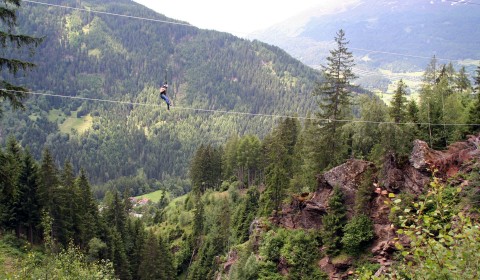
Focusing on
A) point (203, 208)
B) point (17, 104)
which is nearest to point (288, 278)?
point (17, 104)

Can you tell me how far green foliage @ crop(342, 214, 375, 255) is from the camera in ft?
96.5

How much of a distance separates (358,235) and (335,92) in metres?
15.1

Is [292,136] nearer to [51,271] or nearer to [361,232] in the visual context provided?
[361,232]

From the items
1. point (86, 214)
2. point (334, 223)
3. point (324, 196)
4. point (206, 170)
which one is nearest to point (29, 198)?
point (86, 214)

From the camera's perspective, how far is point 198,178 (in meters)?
86.3

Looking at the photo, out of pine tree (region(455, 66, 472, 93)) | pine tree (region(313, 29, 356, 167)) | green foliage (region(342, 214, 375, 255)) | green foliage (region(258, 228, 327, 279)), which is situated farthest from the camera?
pine tree (region(455, 66, 472, 93))

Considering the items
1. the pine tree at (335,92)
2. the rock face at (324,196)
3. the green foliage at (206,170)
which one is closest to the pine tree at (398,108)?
the pine tree at (335,92)

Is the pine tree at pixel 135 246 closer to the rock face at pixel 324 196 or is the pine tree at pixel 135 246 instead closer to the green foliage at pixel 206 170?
the green foliage at pixel 206 170

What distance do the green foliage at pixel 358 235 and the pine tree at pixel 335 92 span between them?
10.2 metres

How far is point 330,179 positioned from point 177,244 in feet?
154

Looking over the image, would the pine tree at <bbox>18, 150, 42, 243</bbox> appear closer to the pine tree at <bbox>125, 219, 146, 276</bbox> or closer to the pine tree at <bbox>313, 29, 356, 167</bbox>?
the pine tree at <bbox>125, 219, 146, 276</bbox>

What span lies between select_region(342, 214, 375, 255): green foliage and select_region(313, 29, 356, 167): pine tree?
33.5 feet

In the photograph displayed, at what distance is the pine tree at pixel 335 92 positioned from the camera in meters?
37.5

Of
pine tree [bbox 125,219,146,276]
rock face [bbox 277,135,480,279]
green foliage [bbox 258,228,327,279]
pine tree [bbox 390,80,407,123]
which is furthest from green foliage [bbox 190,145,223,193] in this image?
pine tree [bbox 390,80,407,123]
